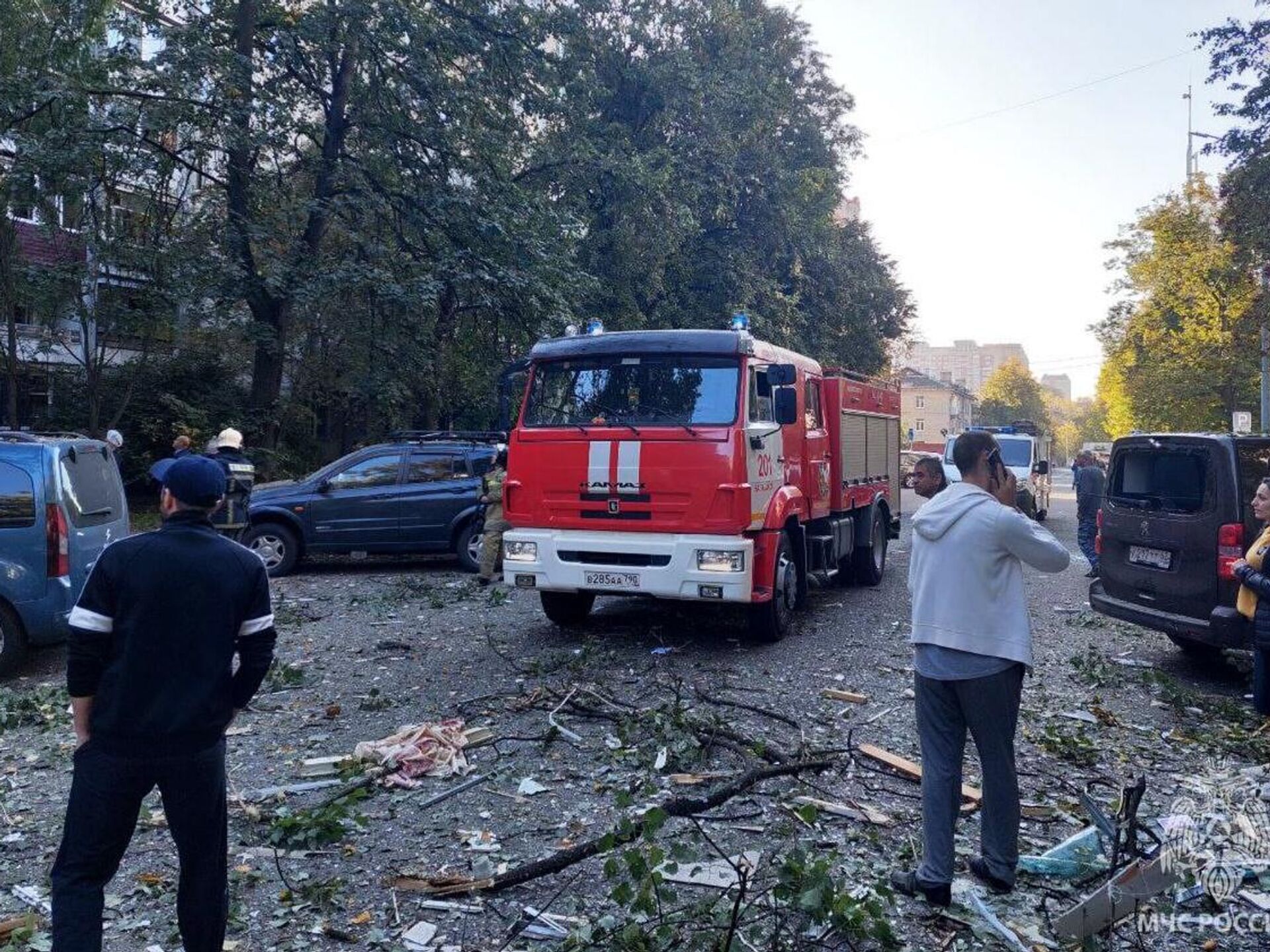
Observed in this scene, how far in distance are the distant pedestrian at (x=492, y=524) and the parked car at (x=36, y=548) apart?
5071 mm

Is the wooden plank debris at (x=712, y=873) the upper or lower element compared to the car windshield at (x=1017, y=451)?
lower

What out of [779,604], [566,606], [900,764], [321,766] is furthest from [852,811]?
[566,606]

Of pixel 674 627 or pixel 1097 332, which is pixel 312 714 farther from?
pixel 1097 332

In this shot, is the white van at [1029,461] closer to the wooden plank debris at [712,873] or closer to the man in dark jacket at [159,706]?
the wooden plank debris at [712,873]

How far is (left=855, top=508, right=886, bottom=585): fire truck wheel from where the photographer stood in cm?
1286

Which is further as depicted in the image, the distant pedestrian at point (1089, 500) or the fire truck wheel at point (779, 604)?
the distant pedestrian at point (1089, 500)

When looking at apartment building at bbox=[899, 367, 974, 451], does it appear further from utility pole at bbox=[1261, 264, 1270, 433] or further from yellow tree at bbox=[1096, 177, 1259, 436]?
utility pole at bbox=[1261, 264, 1270, 433]

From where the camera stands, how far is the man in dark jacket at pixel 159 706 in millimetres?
3043

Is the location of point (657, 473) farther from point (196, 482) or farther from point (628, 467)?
point (196, 482)

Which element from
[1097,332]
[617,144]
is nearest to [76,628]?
[617,144]

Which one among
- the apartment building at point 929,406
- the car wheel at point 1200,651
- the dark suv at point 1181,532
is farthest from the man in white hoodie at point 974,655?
the apartment building at point 929,406

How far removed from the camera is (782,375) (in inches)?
334

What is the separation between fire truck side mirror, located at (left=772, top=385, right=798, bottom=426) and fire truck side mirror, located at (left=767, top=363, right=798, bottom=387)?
0.05m

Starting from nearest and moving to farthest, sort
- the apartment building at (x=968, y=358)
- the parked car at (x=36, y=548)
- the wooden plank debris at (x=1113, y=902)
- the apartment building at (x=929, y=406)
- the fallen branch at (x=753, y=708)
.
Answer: the wooden plank debris at (x=1113, y=902), the fallen branch at (x=753, y=708), the parked car at (x=36, y=548), the apartment building at (x=929, y=406), the apartment building at (x=968, y=358)
